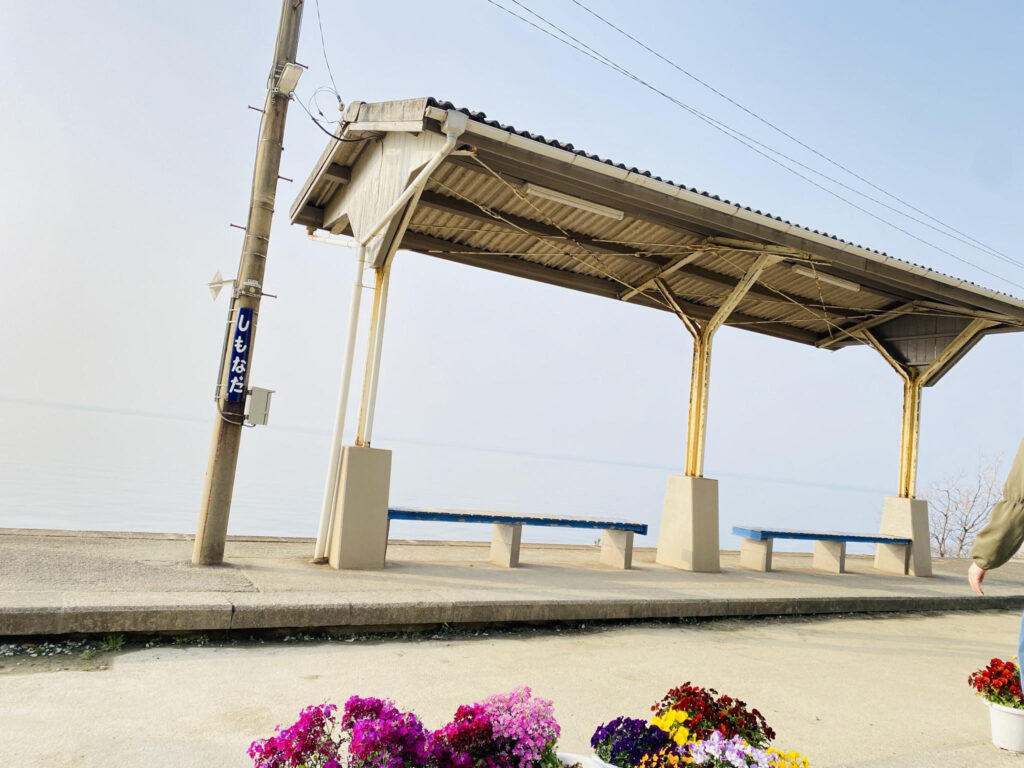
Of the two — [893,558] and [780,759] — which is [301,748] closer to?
[780,759]

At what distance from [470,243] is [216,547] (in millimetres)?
4836

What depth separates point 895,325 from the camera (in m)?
12.4

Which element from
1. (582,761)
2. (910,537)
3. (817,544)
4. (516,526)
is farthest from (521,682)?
(910,537)

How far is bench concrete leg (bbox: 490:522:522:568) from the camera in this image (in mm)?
8359

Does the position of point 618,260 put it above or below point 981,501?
A: above

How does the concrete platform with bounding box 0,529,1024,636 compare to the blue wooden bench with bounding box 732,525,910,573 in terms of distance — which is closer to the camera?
the concrete platform with bounding box 0,529,1024,636

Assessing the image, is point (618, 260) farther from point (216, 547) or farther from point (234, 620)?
point (234, 620)

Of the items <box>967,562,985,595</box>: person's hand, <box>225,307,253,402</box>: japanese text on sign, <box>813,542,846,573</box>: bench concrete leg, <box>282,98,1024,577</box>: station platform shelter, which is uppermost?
<box>282,98,1024,577</box>: station platform shelter

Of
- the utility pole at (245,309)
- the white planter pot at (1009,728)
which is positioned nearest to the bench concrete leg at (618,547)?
the utility pole at (245,309)

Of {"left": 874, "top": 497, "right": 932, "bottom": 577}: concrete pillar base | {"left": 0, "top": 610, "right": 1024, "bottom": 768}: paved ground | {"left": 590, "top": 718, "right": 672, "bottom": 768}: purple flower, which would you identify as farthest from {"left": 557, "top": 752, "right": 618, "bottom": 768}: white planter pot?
{"left": 874, "top": 497, "right": 932, "bottom": 577}: concrete pillar base

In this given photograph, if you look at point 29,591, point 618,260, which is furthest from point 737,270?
point 29,591

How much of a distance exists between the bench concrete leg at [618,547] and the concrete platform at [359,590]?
0.76ft

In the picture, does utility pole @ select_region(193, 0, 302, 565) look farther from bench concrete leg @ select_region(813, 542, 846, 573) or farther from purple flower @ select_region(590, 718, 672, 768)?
bench concrete leg @ select_region(813, 542, 846, 573)

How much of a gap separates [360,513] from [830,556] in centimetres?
753
